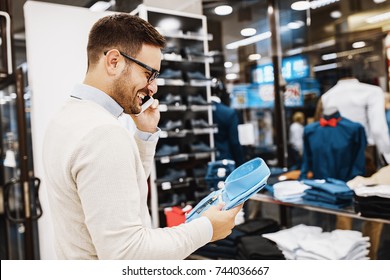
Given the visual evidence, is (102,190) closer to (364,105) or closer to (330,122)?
(330,122)

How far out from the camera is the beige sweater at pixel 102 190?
3.11ft

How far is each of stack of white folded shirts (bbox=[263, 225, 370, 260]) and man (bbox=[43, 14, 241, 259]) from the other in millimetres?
979

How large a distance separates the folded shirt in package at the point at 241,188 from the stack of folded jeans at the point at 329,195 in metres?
0.91

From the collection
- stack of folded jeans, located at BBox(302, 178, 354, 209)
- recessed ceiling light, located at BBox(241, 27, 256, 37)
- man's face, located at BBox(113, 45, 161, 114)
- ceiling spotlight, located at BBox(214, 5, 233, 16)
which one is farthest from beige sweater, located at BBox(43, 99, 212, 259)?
recessed ceiling light, located at BBox(241, 27, 256, 37)

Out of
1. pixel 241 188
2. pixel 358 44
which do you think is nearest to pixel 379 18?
pixel 358 44

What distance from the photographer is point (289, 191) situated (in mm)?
2207

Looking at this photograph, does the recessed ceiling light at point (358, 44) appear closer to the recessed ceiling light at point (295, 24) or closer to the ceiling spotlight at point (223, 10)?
the recessed ceiling light at point (295, 24)

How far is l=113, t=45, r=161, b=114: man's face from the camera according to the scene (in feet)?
3.83

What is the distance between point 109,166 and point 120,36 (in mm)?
428

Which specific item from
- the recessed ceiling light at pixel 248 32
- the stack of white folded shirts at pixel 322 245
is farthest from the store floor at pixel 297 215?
the recessed ceiling light at pixel 248 32

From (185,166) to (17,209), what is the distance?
1.80 meters

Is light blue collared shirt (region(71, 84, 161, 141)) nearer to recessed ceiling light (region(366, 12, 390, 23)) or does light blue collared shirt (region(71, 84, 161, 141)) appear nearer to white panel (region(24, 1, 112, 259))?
white panel (region(24, 1, 112, 259))

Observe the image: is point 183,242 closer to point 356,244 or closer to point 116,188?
point 116,188
